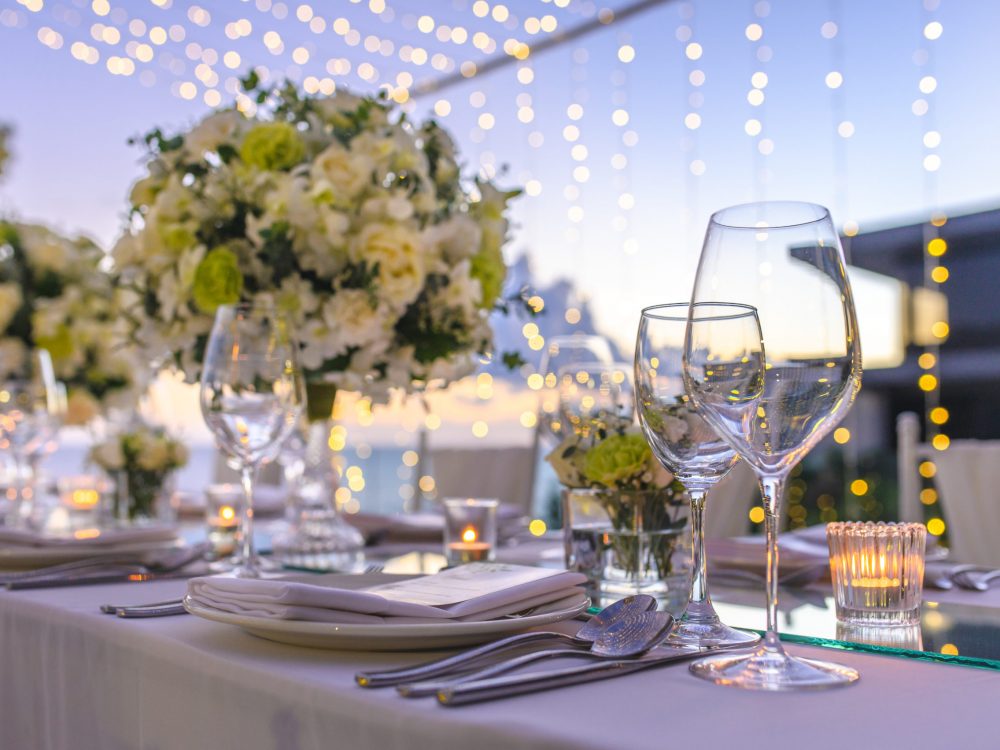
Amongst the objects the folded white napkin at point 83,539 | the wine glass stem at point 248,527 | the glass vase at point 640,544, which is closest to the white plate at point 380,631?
the glass vase at point 640,544

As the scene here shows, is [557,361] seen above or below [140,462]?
above

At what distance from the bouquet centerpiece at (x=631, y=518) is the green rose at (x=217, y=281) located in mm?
656

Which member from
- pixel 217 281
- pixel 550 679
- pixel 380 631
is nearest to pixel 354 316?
pixel 217 281

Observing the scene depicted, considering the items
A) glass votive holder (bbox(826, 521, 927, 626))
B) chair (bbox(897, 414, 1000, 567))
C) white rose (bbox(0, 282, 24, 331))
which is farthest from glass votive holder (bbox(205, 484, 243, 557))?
chair (bbox(897, 414, 1000, 567))

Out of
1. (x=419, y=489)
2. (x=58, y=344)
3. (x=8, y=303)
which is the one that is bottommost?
(x=419, y=489)

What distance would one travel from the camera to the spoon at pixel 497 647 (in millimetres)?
644

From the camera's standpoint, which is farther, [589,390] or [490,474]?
[490,474]

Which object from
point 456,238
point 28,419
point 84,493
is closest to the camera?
point 456,238

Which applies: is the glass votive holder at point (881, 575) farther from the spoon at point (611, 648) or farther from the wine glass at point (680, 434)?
the spoon at point (611, 648)

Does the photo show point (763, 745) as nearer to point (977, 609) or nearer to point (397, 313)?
point (977, 609)

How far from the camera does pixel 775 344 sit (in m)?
0.73

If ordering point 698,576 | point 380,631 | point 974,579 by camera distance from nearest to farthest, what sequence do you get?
point 380,631 → point 698,576 → point 974,579

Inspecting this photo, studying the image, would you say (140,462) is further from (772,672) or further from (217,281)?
(772,672)

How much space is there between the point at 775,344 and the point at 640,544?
384mm
